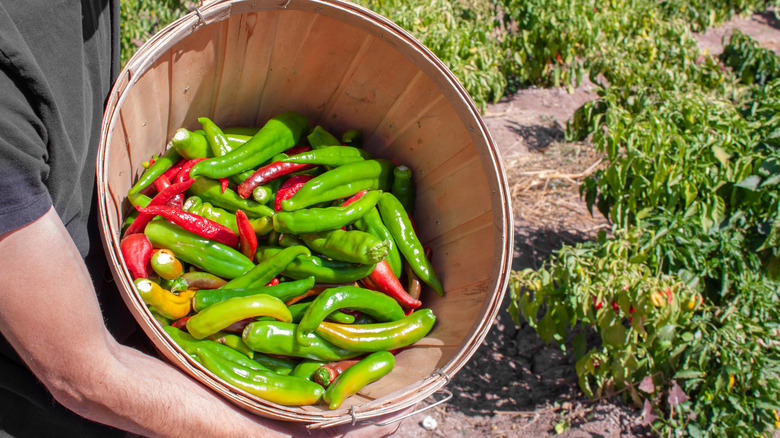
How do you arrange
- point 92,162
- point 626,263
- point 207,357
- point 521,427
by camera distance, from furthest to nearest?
point 521,427
point 626,263
point 207,357
point 92,162

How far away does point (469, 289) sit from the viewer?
85.2 inches

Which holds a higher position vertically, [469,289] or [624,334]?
[469,289]

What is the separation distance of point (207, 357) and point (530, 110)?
507 centimetres

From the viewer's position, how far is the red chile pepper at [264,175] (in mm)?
2324

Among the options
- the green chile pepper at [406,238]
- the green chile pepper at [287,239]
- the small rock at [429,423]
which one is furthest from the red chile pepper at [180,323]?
the small rock at [429,423]

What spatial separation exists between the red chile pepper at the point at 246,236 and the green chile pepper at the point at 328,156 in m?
0.34

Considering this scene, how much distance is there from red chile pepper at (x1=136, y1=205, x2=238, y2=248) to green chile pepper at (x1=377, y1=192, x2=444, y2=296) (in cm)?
64

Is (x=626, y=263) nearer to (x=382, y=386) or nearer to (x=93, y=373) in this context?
(x=382, y=386)

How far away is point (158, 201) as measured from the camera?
6.82ft

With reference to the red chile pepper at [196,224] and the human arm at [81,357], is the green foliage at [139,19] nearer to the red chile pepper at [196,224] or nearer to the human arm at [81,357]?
the red chile pepper at [196,224]

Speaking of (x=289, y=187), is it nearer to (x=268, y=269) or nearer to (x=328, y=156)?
Result: (x=328, y=156)

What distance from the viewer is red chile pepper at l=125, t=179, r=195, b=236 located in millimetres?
2027

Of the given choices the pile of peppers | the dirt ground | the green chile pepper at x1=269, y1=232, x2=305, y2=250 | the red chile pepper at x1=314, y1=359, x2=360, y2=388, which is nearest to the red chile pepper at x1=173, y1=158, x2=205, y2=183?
the pile of peppers

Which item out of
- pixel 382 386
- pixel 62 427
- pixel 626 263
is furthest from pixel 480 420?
pixel 62 427
